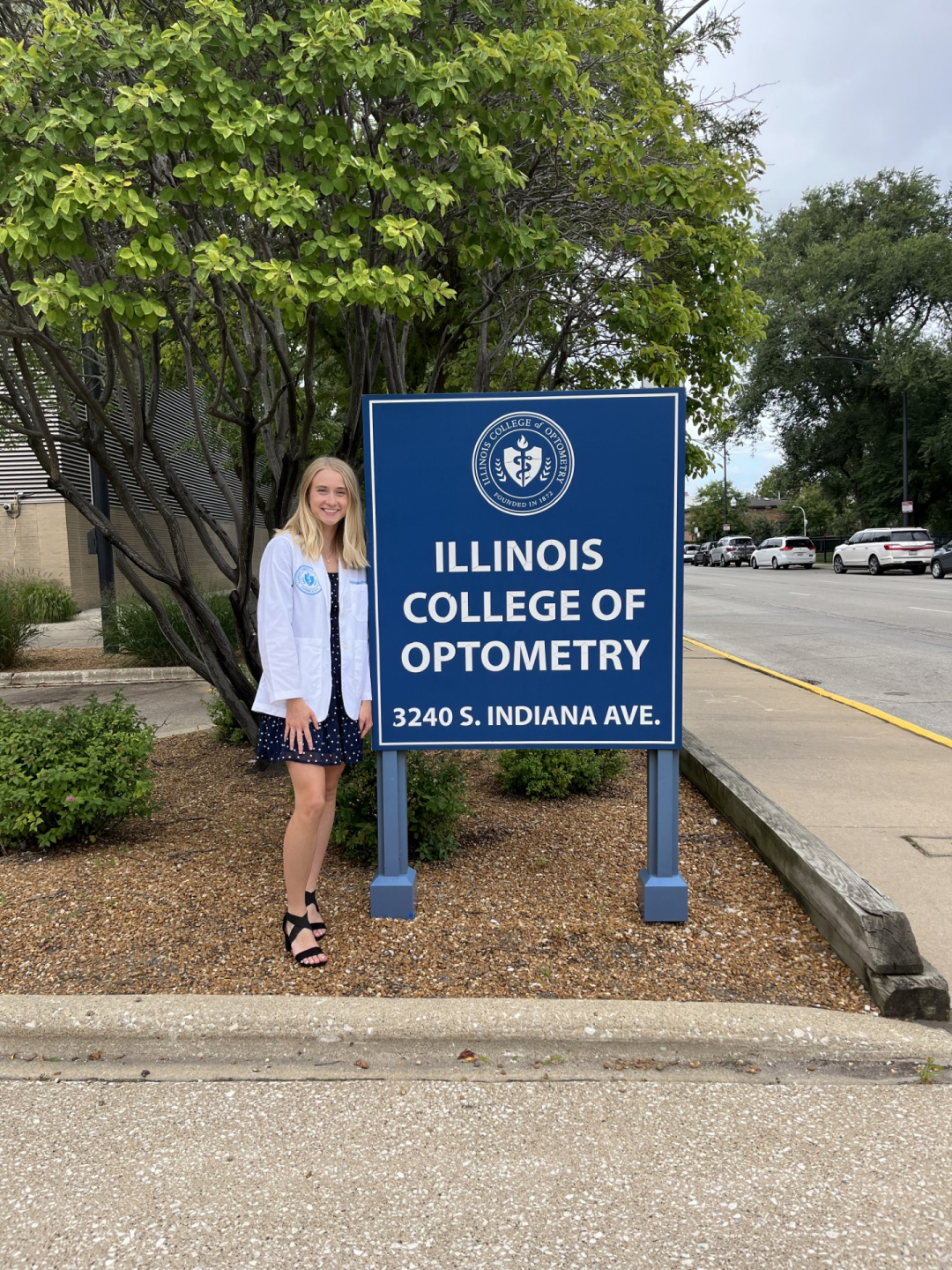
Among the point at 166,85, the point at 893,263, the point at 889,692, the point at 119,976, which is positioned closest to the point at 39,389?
the point at 166,85

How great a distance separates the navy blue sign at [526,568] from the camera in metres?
3.55

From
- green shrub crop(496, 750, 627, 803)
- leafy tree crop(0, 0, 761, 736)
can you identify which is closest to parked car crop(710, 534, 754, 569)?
leafy tree crop(0, 0, 761, 736)

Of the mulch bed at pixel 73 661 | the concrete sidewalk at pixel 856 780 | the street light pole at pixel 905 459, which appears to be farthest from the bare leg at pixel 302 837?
the street light pole at pixel 905 459

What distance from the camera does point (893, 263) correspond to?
39812 mm

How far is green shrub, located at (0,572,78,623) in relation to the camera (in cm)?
1301

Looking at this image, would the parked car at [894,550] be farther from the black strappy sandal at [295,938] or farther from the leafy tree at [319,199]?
the black strappy sandal at [295,938]

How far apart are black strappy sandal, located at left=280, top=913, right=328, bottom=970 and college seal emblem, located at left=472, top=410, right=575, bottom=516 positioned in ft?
5.50

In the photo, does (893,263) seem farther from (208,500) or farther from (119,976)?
(119,976)

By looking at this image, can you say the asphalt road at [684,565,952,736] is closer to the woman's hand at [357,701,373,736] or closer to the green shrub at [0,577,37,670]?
the woman's hand at [357,701,373,736]

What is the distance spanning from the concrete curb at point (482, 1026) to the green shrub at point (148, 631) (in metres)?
6.97

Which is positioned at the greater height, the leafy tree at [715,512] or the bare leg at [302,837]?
the leafy tree at [715,512]

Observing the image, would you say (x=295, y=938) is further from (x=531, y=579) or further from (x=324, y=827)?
(x=531, y=579)

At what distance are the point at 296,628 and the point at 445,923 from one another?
1.27 metres

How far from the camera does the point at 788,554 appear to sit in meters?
45.0
